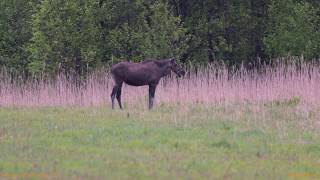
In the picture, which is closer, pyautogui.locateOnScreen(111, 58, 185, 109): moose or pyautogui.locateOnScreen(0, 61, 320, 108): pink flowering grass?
pyautogui.locateOnScreen(111, 58, 185, 109): moose

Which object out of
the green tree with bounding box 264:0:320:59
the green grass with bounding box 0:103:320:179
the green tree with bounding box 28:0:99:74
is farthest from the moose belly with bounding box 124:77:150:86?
the green tree with bounding box 264:0:320:59

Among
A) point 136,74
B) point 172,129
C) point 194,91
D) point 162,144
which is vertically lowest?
point 194,91

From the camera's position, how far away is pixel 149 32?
2752 cm

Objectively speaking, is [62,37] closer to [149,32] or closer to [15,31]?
[149,32]

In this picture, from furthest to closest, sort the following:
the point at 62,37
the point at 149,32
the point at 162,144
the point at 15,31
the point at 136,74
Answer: the point at 15,31 < the point at 149,32 < the point at 62,37 < the point at 136,74 < the point at 162,144

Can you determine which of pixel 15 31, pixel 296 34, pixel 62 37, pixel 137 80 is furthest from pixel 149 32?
pixel 137 80

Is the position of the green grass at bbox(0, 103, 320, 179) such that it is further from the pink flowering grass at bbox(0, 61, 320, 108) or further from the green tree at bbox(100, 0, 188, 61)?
the green tree at bbox(100, 0, 188, 61)

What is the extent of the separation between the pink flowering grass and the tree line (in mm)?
5416

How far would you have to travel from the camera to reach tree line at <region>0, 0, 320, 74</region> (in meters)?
26.5

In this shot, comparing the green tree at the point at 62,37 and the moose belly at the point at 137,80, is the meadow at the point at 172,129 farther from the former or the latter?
the green tree at the point at 62,37

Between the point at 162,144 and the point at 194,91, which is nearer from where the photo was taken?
the point at 162,144

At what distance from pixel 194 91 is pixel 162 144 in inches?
348

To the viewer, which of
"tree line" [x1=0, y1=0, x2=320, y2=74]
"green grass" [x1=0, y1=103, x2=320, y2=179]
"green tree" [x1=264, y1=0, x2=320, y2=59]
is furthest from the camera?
"green tree" [x1=264, y1=0, x2=320, y2=59]

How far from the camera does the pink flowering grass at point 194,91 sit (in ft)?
61.1
